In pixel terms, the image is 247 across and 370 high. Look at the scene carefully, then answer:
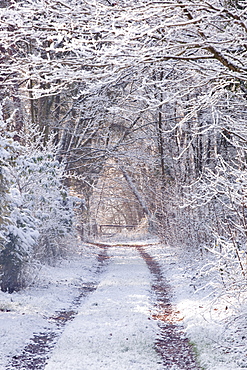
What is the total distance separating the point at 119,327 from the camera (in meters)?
7.96

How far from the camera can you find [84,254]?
2206 cm

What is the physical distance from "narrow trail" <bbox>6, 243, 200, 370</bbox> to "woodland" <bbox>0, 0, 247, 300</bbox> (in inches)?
56.3

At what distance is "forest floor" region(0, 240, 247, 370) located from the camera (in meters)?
6.30

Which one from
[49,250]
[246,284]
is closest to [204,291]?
[246,284]

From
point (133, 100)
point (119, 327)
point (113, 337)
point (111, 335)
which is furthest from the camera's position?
point (133, 100)

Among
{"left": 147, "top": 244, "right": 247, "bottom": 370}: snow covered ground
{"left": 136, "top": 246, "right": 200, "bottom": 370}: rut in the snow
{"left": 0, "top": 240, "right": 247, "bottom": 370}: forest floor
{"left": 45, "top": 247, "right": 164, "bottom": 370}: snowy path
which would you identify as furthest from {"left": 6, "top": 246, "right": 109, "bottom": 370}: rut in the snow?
{"left": 147, "top": 244, "right": 247, "bottom": 370}: snow covered ground

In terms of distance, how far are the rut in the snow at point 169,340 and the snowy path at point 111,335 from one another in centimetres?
15

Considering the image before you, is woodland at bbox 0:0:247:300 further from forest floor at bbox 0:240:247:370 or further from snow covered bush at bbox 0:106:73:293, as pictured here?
forest floor at bbox 0:240:247:370

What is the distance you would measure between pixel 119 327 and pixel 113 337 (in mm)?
598

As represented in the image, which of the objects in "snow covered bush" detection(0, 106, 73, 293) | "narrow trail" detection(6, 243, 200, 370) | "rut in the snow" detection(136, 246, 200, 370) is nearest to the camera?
"narrow trail" detection(6, 243, 200, 370)

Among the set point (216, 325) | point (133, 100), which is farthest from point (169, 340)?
point (133, 100)

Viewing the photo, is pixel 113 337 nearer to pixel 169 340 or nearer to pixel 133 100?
pixel 169 340

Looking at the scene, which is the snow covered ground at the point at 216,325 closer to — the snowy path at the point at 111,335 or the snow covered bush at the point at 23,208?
the snowy path at the point at 111,335

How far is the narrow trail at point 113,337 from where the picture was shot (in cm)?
629
